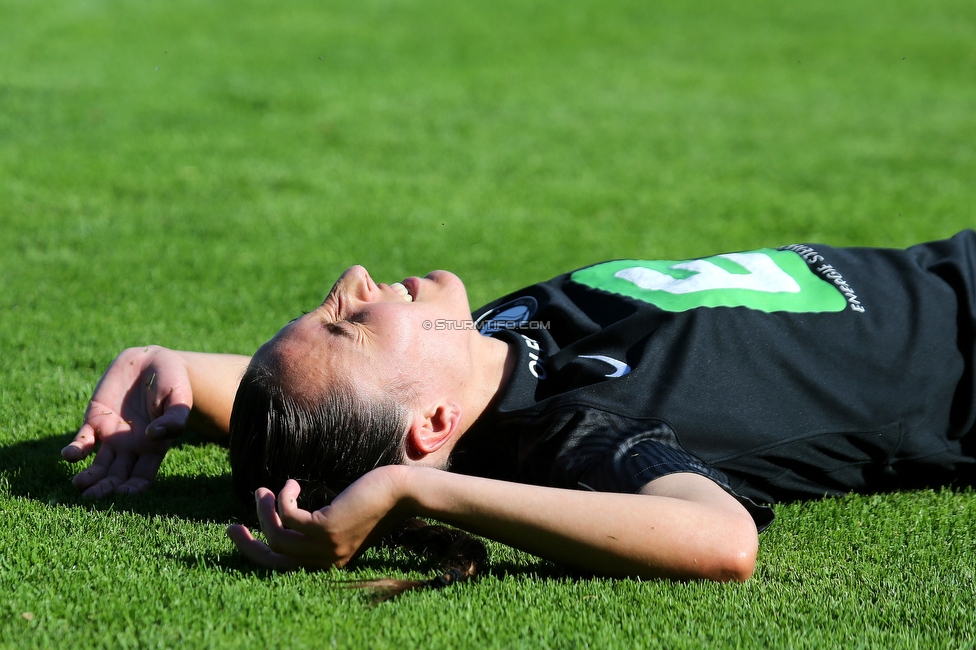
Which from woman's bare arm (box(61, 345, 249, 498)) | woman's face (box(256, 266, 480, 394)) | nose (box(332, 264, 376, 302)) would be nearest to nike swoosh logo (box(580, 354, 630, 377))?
woman's face (box(256, 266, 480, 394))

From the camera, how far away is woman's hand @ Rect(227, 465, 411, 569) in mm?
2539

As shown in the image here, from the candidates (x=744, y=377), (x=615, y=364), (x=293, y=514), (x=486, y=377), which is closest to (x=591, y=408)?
(x=615, y=364)

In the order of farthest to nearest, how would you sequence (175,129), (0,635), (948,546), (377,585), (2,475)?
(175,129)
(2,475)
(948,546)
(377,585)
(0,635)

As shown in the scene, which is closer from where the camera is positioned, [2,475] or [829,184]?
[2,475]

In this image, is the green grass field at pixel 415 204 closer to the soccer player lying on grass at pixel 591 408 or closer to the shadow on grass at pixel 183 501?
the shadow on grass at pixel 183 501

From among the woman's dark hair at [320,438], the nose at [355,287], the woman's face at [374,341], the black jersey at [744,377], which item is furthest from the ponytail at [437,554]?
the nose at [355,287]

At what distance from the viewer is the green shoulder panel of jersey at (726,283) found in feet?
10.8

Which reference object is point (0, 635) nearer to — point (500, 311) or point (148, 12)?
point (500, 311)

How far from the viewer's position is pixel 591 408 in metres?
2.85

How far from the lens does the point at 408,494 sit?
256cm

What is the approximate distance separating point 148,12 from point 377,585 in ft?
43.3

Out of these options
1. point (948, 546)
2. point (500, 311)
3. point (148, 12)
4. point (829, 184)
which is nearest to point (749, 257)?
point (500, 311)

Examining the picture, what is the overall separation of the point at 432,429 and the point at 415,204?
15.5 feet

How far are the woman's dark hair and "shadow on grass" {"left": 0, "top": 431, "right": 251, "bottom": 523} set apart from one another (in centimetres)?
27
